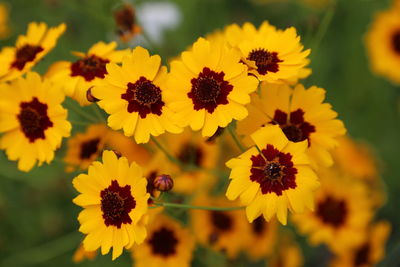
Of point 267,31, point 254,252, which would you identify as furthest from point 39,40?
point 254,252

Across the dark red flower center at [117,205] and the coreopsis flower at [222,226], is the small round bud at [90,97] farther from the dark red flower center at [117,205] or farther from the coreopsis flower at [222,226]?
the coreopsis flower at [222,226]

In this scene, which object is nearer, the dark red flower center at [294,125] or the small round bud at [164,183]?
the small round bud at [164,183]

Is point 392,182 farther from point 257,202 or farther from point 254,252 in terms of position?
point 257,202

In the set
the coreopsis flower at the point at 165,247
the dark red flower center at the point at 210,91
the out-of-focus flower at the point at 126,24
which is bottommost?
the coreopsis flower at the point at 165,247

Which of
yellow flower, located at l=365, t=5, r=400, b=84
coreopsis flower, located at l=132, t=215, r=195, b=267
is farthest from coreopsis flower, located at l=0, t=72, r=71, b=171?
yellow flower, located at l=365, t=5, r=400, b=84

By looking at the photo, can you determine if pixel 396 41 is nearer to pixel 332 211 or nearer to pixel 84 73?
pixel 332 211

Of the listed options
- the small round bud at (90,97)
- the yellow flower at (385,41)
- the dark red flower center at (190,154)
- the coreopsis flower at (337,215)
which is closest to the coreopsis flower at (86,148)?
the small round bud at (90,97)

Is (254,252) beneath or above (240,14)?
beneath
